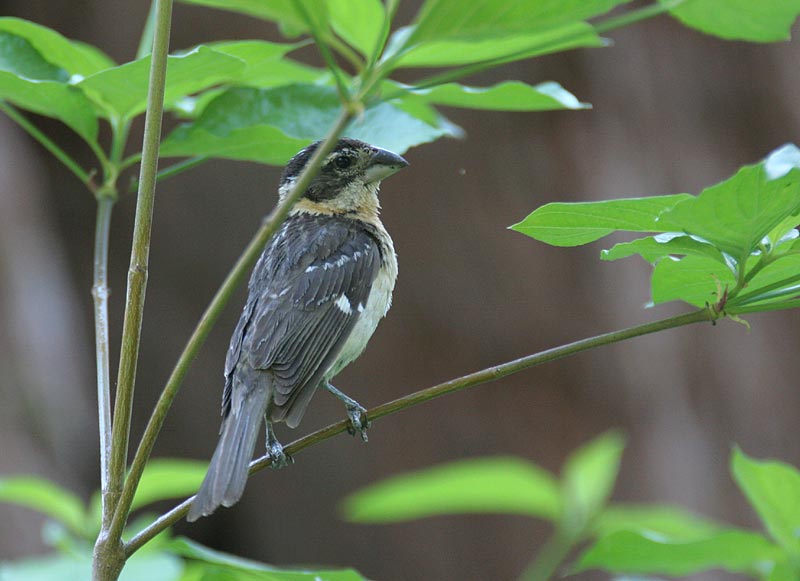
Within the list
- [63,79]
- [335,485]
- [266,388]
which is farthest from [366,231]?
[335,485]

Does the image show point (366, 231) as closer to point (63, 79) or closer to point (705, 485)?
point (63, 79)

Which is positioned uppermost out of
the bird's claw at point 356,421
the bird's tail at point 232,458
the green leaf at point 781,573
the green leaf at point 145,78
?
the green leaf at point 145,78

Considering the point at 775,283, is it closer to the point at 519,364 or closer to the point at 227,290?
the point at 519,364

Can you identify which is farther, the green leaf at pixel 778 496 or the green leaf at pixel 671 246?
the green leaf at pixel 778 496

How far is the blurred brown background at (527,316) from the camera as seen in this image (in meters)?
6.24

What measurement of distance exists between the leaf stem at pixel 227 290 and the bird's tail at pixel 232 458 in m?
0.23

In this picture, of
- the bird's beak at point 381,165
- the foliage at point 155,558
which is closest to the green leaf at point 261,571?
the foliage at point 155,558

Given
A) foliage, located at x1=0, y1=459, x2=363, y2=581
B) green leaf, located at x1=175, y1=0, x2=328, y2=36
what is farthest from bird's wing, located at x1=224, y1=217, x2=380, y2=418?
green leaf, located at x1=175, y1=0, x2=328, y2=36

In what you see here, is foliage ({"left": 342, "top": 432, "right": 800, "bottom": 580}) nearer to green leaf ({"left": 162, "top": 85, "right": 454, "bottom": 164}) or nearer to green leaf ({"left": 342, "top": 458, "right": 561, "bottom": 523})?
green leaf ({"left": 342, "top": 458, "right": 561, "bottom": 523})

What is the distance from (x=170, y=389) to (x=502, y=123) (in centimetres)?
539

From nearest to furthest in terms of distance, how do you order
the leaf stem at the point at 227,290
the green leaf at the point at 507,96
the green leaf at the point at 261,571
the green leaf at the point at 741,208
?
the leaf stem at the point at 227,290
the green leaf at the point at 741,208
the green leaf at the point at 261,571
the green leaf at the point at 507,96

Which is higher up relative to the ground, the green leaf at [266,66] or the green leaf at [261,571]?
the green leaf at [266,66]

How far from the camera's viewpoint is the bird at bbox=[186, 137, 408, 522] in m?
2.35

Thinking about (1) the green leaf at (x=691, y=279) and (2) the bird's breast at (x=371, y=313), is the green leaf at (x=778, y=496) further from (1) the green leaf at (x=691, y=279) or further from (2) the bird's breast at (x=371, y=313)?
(2) the bird's breast at (x=371, y=313)
